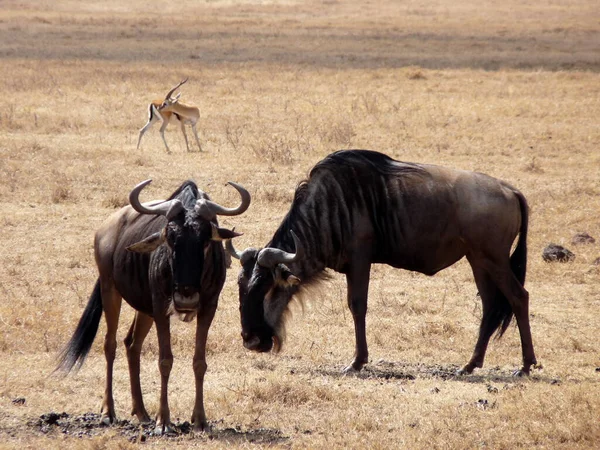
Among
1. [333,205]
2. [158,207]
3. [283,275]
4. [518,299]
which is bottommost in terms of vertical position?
[518,299]

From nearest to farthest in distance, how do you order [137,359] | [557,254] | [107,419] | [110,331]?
1. [107,419]
2. [137,359]
3. [110,331]
4. [557,254]

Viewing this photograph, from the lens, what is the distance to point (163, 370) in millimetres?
5520

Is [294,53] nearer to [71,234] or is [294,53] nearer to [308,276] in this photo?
[71,234]

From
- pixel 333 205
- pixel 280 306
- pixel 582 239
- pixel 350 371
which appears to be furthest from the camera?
pixel 582 239

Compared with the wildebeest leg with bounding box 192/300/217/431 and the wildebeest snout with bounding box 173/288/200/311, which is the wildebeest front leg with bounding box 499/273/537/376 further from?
the wildebeest snout with bounding box 173/288/200/311

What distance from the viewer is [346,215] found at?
7410 millimetres

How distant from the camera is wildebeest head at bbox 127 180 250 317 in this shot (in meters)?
5.25

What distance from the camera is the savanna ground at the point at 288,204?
5.93 meters

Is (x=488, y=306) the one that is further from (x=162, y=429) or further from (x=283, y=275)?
(x=162, y=429)

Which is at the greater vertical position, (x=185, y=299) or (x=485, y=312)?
(x=185, y=299)

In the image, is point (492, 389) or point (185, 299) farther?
point (492, 389)

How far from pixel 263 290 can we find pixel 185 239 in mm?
1627

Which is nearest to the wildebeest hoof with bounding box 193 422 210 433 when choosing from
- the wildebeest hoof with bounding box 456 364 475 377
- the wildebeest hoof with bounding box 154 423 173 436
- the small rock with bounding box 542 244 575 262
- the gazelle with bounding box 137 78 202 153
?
the wildebeest hoof with bounding box 154 423 173 436

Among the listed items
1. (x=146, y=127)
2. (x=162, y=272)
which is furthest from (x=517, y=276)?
(x=146, y=127)
